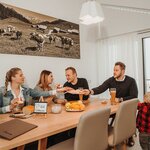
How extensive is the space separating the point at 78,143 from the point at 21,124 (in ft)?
1.63

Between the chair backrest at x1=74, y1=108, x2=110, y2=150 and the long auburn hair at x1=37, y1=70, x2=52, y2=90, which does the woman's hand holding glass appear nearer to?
the chair backrest at x1=74, y1=108, x2=110, y2=150

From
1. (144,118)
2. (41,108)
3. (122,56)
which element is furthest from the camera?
(122,56)

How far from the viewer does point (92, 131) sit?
164 cm

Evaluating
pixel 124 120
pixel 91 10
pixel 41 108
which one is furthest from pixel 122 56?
pixel 41 108

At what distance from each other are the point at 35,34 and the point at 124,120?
2.16 metres

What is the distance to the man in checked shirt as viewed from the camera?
2183 mm

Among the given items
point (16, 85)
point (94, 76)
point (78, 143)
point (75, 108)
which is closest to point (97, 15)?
point (75, 108)

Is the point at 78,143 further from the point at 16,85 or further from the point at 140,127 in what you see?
the point at 16,85

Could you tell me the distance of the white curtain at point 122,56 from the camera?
4.03 meters

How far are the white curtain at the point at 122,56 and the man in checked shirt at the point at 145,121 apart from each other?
1.83 metres

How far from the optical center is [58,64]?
3863 millimetres

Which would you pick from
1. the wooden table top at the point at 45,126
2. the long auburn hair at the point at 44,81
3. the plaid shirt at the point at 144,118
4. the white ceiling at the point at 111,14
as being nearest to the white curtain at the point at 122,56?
the white ceiling at the point at 111,14

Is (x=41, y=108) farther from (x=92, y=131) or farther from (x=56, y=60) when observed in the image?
(x=56, y=60)

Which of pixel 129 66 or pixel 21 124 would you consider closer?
pixel 21 124
